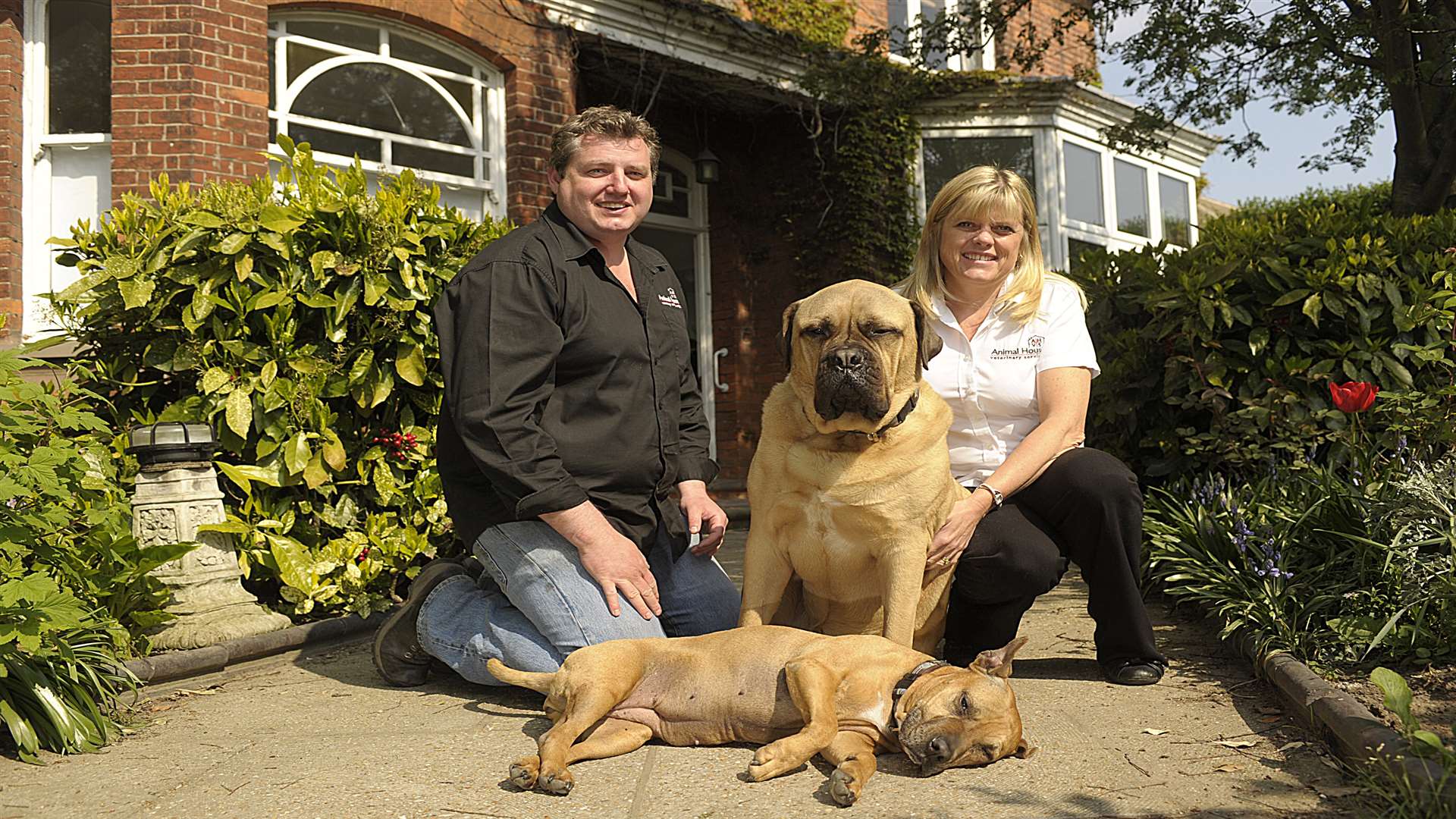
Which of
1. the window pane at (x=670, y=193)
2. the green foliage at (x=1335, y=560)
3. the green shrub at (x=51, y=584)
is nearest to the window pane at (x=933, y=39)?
the window pane at (x=670, y=193)

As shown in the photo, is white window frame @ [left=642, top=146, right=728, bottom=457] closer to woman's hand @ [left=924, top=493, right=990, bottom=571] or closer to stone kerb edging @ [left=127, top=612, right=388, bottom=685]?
stone kerb edging @ [left=127, top=612, right=388, bottom=685]

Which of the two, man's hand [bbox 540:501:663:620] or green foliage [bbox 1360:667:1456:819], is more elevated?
man's hand [bbox 540:501:663:620]

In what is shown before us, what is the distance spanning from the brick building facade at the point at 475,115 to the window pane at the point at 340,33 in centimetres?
1

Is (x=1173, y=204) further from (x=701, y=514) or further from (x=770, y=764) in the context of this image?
(x=770, y=764)

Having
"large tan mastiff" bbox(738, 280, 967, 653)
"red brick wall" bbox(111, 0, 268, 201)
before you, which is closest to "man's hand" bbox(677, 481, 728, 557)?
"large tan mastiff" bbox(738, 280, 967, 653)

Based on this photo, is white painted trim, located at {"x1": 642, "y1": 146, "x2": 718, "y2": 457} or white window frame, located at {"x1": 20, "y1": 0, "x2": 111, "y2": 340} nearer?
white window frame, located at {"x1": 20, "y1": 0, "x2": 111, "y2": 340}

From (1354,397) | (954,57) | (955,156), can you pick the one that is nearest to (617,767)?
(1354,397)

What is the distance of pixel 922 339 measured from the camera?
11.7 ft

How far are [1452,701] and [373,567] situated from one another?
4211 millimetres

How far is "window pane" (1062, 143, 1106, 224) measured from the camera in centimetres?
1201

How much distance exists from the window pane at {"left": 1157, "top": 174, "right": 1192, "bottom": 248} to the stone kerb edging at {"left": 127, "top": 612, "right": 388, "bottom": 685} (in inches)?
455

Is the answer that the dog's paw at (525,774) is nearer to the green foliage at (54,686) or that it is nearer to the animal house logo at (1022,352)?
the green foliage at (54,686)

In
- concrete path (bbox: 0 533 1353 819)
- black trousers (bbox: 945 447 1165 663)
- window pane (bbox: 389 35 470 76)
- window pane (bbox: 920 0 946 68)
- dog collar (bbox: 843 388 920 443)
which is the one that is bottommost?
concrete path (bbox: 0 533 1353 819)

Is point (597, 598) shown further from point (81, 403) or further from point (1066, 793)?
point (81, 403)
